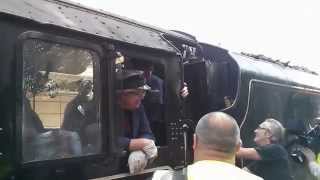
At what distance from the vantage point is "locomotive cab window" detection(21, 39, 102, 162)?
124 inches

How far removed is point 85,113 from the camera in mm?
3598

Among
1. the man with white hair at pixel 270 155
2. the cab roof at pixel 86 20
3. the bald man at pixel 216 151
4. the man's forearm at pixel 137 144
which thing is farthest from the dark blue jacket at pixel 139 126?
the bald man at pixel 216 151

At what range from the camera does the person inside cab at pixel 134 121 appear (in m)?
3.91

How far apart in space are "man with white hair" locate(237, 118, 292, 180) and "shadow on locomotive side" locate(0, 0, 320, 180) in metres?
0.86

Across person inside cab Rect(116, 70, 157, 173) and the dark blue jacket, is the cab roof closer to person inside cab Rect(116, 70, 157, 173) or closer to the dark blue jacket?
person inside cab Rect(116, 70, 157, 173)

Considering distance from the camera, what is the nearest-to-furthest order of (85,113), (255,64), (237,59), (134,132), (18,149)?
1. (18,149)
2. (85,113)
3. (134,132)
4. (237,59)
5. (255,64)

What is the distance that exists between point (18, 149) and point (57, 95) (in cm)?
50

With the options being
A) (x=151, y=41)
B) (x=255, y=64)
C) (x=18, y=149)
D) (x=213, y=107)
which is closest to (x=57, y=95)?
(x=18, y=149)

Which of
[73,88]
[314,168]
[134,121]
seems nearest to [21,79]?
[73,88]

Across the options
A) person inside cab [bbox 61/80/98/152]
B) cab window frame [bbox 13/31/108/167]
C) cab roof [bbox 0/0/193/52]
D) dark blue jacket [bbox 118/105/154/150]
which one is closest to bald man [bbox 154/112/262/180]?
cab window frame [bbox 13/31/108/167]

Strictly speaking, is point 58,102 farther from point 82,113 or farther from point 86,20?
point 86,20

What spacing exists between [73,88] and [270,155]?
2702mm

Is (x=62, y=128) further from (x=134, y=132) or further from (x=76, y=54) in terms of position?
(x=134, y=132)

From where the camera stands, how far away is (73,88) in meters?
3.51
